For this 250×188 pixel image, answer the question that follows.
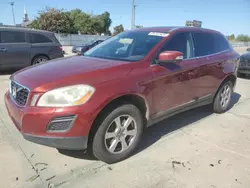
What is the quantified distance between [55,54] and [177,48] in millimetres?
6811

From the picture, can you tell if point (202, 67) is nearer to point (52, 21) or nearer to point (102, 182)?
point (102, 182)

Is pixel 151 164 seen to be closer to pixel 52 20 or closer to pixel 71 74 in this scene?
pixel 71 74

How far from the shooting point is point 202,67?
398 centimetres

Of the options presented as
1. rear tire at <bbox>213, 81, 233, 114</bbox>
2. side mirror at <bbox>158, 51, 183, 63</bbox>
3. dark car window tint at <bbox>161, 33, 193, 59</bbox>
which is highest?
dark car window tint at <bbox>161, 33, 193, 59</bbox>

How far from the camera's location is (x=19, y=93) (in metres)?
2.74

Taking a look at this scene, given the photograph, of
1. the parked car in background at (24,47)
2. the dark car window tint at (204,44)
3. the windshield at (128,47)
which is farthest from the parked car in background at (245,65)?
the parked car in background at (24,47)

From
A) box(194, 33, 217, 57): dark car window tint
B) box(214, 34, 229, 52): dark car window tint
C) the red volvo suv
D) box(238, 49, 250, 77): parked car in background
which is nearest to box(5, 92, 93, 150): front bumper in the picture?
the red volvo suv

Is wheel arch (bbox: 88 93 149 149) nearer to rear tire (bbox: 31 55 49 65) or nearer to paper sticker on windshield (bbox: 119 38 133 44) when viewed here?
paper sticker on windshield (bbox: 119 38 133 44)

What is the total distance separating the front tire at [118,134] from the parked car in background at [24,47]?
7.02 metres

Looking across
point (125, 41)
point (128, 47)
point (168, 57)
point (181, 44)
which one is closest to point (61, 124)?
point (168, 57)

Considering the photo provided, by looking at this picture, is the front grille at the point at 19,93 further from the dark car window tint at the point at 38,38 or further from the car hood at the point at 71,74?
the dark car window tint at the point at 38,38

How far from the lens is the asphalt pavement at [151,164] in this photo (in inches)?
103

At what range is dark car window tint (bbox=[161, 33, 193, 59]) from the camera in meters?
3.51

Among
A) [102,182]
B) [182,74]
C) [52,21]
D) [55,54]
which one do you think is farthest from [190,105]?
[52,21]
